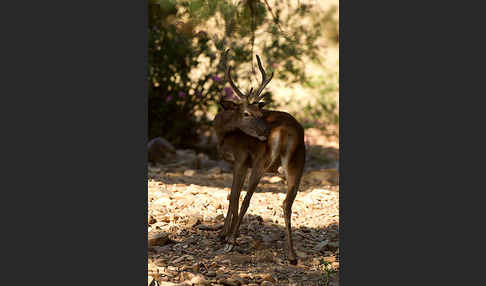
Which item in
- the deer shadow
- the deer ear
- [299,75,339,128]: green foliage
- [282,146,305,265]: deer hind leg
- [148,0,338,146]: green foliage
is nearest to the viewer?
the deer shadow

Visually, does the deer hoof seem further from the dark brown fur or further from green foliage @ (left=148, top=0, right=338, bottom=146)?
green foliage @ (left=148, top=0, right=338, bottom=146)

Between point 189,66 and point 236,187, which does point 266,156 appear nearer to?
point 236,187

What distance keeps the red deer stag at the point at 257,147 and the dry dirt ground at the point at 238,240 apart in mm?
223

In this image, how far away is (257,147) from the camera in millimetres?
5582

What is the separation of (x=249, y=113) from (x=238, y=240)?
1.18 metres

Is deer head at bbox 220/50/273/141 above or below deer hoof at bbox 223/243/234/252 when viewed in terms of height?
above

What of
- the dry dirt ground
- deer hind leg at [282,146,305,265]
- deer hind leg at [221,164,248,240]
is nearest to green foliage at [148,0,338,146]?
the dry dirt ground

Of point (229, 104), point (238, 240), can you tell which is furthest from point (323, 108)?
point (238, 240)

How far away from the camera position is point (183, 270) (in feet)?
16.9

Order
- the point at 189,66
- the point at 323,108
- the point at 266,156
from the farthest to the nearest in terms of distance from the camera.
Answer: the point at 323,108 → the point at 189,66 → the point at 266,156

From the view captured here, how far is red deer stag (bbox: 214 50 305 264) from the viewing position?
541 cm

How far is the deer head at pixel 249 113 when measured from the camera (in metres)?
5.52

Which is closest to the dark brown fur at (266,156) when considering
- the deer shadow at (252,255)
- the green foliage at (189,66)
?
the deer shadow at (252,255)

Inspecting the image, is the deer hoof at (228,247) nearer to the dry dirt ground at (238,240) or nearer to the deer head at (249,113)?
the dry dirt ground at (238,240)
